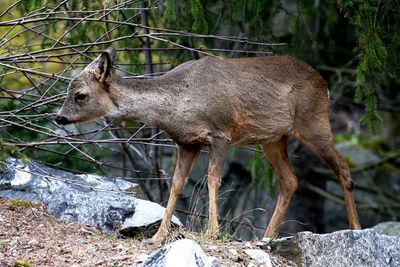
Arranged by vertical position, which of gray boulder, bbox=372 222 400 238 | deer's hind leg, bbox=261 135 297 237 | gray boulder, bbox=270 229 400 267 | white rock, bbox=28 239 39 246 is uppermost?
white rock, bbox=28 239 39 246

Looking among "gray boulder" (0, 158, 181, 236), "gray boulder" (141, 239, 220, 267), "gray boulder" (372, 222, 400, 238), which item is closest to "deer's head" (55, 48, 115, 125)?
"gray boulder" (0, 158, 181, 236)

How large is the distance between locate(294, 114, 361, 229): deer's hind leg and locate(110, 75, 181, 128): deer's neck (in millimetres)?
1882

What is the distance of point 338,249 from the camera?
8.61 m

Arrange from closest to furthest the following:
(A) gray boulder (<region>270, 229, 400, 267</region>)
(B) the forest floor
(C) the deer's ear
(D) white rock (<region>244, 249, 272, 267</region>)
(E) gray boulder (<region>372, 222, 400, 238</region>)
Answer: (B) the forest floor
(D) white rock (<region>244, 249, 272, 267</region>)
(A) gray boulder (<region>270, 229, 400, 267</region>)
(C) the deer's ear
(E) gray boulder (<region>372, 222, 400, 238</region>)

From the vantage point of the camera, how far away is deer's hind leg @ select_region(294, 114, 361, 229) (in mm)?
10797

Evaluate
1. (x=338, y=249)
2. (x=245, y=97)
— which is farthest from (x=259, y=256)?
(x=245, y=97)

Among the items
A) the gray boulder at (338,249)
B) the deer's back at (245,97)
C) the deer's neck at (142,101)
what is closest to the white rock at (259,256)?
the gray boulder at (338,249)

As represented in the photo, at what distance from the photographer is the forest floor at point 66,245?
797cm

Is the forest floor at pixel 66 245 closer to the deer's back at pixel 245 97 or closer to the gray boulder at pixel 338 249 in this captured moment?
the gray boulder at pixel 338 249

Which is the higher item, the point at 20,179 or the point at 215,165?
the point at 215,165

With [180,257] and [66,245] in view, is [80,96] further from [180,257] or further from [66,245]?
[180,257]

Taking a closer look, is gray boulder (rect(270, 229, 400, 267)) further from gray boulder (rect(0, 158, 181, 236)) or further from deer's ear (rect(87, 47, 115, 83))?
deer's ear (rect(87, 47, 115, 83))

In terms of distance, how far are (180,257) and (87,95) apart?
9.02ft

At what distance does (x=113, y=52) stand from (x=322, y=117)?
2.77 meters
